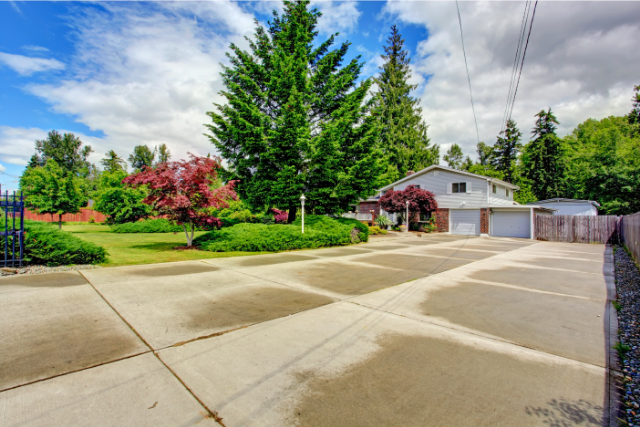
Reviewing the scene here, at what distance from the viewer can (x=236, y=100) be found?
13.5m

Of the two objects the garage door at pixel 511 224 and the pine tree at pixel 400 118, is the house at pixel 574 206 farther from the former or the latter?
the pine tree at pixel 400 118

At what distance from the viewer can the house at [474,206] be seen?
22.2m

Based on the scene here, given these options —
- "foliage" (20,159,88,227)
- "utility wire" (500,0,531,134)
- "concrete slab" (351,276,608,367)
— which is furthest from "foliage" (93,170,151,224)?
"utility wire" (500,0,531,134)

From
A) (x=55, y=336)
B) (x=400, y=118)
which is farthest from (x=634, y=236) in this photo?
(x=400, y=118)

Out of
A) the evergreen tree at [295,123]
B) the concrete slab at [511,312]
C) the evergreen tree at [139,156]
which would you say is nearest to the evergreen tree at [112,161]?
the evergreen tree at [139,156]

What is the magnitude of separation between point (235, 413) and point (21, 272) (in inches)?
277

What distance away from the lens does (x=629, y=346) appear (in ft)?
11.4

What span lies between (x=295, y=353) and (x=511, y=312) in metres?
3.72

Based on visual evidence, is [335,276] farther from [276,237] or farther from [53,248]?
[53,248]

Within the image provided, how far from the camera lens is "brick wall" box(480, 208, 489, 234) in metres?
22.9

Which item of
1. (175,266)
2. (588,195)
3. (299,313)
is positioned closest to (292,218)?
(175,266)

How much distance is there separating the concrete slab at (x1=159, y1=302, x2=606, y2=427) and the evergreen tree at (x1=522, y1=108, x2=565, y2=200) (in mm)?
41969

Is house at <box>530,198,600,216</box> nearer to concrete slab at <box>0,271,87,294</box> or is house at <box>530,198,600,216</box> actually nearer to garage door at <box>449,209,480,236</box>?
garage door at <box>449,209,480,236</box>

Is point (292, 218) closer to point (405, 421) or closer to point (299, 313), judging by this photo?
point (299, 313)
